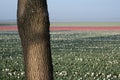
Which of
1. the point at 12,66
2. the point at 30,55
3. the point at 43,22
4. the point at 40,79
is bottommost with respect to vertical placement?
the point at 12,66

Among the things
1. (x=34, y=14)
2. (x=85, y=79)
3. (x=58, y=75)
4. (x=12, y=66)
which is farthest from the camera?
(x=12, y=66)

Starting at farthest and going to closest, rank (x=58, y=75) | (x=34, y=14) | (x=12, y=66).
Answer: (x=12, y=66)
(x=58, y=75)
(x=34, y=14)

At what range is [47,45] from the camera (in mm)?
4668

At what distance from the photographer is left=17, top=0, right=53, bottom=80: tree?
4586 mm

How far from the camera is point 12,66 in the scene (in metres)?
14.2

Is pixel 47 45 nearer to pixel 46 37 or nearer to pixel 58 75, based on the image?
pixel 46 37

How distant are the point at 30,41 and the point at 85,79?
6290 millimetres

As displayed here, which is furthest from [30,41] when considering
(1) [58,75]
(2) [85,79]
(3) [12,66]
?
(3) [12,66]

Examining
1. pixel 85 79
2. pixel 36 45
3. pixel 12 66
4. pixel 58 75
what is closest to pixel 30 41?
pixel 36 45

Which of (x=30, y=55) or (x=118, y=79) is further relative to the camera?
(x=118, y=79)

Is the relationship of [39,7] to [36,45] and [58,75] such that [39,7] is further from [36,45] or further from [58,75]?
[58,75]

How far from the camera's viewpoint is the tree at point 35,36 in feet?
15.0

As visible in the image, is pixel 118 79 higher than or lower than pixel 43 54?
lower

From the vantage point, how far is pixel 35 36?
4.59m
